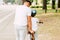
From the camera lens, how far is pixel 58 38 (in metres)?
10.3

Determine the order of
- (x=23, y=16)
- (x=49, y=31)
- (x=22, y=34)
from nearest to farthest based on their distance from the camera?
1. (x=23, y=16)
2. (x=22, y=34)
3. (x=49, y=31)

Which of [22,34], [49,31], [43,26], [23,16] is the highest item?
[23,16]

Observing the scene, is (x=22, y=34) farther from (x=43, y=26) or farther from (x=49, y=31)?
(x=43, y=26)

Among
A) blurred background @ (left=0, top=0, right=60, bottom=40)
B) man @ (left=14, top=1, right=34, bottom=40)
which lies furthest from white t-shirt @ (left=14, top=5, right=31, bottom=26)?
blurred background @ (left=0, top=0, right=60, bottom=40)

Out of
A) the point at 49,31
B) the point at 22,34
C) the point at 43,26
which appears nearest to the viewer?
the point at 22,34

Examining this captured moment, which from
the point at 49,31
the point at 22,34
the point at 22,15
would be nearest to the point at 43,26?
the point at 49,31

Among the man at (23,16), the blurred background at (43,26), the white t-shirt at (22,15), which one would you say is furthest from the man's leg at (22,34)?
the blurred background at (43,26)

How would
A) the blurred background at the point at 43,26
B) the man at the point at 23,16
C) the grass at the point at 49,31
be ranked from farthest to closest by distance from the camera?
1. the blurred background at the point at 43,26
2. the grass at the point at 49,31
3. the man at the point at 23,16

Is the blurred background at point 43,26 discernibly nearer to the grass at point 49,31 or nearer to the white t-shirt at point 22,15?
the grass at point 49,31

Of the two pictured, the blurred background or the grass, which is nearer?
the grass

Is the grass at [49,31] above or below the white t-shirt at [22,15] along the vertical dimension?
below

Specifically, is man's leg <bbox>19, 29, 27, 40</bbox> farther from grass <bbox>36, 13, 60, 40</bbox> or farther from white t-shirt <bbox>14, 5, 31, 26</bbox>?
grass <bbox>36, 13, 60, 40</bbox>

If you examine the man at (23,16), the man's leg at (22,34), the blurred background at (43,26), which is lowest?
the blurred background at (43,26)

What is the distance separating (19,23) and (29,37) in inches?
20.2
